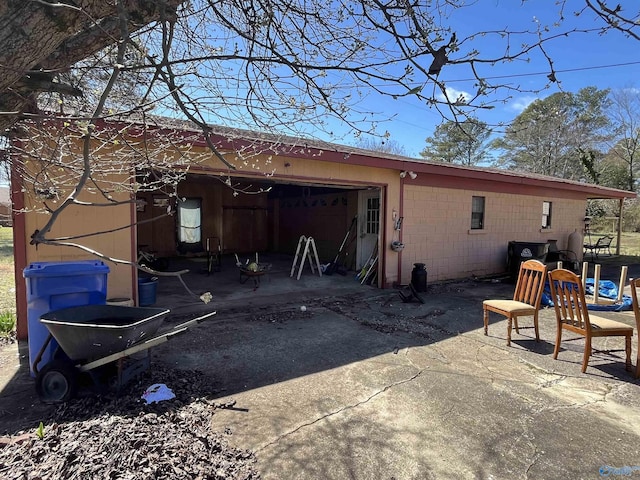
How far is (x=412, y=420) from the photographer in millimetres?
2822

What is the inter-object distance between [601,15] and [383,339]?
12.8ft

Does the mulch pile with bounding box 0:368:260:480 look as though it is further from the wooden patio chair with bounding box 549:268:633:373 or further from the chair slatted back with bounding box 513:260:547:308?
the chair slatted back with bounding box 513:260:547:308

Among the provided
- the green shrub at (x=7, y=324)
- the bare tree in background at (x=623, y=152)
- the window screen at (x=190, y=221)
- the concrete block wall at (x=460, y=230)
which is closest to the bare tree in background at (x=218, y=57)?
the green shrub at (x=7, y=324)

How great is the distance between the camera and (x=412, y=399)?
3.16 meters

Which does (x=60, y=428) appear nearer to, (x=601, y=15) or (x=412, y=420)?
(x=412, y=420)

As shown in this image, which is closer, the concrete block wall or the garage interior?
the concrete block wall

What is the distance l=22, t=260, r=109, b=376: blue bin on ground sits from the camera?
10.3 feet

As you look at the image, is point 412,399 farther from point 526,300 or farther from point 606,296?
point 606,296

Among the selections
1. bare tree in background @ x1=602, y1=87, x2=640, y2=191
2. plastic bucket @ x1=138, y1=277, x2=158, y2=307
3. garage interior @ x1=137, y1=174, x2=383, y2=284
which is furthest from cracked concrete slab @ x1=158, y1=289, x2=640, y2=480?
bare tree in background @ x1=602, y1=87, x2=640, y2=191

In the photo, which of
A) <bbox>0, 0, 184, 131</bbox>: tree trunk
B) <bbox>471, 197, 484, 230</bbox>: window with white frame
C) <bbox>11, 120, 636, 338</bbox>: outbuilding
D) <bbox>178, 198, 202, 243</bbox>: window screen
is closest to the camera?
<bbox>0, 0, 184, 131</bbox>: tree trunk

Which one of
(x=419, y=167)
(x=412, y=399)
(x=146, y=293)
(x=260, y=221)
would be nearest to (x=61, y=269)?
(x=146, y=293)

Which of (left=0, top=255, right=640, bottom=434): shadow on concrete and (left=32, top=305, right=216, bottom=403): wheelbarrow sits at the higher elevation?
(left=32, top=305, right=216, bottom=403): wheelbarrow

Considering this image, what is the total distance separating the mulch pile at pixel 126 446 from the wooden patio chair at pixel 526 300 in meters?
3.70

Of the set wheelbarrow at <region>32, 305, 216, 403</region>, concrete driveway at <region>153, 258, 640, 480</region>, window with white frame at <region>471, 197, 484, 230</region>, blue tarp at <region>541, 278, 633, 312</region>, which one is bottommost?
concrete driveway at <region>153, 258, 640, 480</region>
